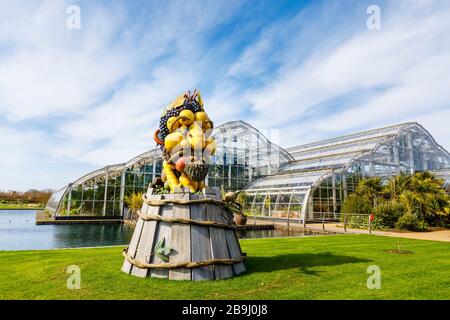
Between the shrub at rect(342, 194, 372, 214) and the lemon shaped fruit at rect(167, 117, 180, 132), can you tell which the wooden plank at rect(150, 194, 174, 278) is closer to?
the lemon shaped fruit at rect(167, 117, 180, 132)

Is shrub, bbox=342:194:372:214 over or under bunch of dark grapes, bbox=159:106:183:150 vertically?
under

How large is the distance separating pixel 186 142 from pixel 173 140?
318mm

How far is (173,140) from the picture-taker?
21.4 ft

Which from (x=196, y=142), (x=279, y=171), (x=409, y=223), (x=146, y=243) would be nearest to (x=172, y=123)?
(x=196, y=142)

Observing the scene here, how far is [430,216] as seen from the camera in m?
20.9

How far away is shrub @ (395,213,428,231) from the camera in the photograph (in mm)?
18719

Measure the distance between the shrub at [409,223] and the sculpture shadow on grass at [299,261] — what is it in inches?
511

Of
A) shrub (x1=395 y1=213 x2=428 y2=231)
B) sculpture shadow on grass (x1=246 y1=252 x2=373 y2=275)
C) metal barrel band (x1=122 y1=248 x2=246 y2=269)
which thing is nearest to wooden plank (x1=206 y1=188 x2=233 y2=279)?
metal barrel band (x1=122 y1=248 x2=246 y2=269)

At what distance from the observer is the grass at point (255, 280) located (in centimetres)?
465

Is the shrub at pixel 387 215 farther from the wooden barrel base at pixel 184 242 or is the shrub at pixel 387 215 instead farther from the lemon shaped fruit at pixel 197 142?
the lemon shaped fruit at pixel 197 142

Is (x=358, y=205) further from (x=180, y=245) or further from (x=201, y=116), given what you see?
(x=180, y=245)

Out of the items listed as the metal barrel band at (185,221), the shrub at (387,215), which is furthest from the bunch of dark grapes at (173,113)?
the shrub at (387,215)

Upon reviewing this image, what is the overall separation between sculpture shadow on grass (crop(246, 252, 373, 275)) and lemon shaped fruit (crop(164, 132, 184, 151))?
10.4 feet
